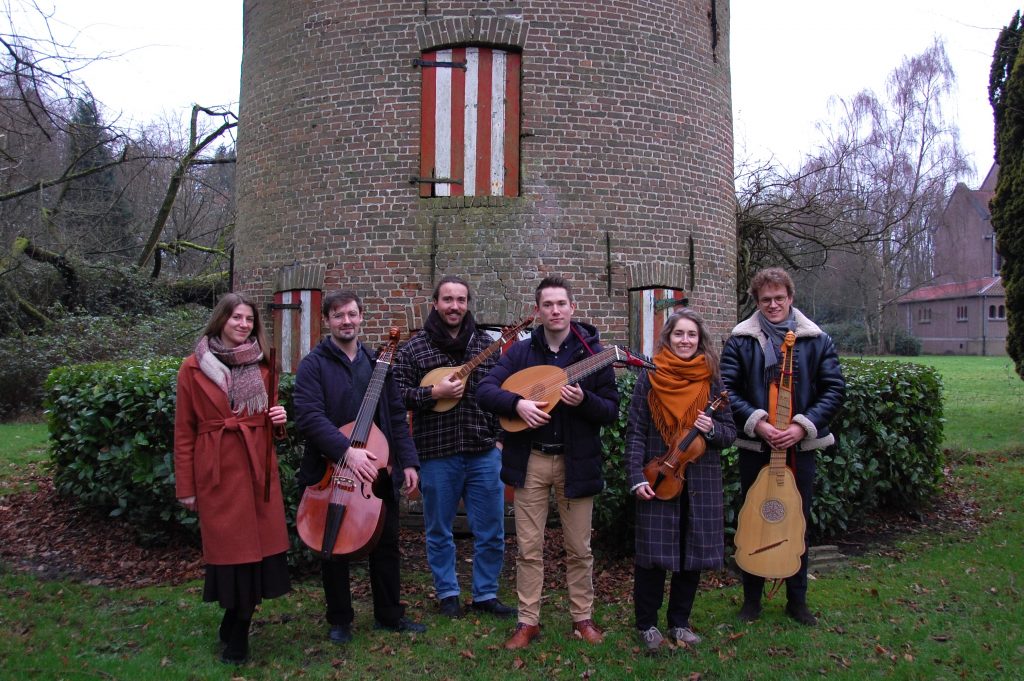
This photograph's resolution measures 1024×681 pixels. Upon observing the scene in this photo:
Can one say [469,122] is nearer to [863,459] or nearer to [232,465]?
[863,459]

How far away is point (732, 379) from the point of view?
473cm

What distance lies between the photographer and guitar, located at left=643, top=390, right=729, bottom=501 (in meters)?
4.26

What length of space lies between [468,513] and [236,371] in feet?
5.51

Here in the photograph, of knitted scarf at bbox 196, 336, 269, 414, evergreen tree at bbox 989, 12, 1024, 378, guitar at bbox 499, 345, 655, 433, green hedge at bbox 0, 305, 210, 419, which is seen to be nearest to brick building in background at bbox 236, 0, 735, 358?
guitar at bbox 499, 345, 655, 433

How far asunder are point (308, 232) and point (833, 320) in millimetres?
45530

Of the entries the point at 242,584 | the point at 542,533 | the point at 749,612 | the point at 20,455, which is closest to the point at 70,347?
the point at 20,455

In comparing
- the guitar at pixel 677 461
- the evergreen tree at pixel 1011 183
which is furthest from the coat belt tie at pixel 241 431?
the evergreen tree at pixel 1011 183

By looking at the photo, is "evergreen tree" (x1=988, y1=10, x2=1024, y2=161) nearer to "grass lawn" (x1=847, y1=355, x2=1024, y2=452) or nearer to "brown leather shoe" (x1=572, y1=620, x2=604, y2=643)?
"grass lawn" (x1=847, y1=355, x2=1024, y2=452)

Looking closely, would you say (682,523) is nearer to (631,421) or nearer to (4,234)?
(631,421)

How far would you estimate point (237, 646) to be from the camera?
14.2ft

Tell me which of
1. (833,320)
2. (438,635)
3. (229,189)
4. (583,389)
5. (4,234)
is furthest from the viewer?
(833,320)

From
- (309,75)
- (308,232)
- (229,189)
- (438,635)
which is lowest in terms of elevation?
(438,635)

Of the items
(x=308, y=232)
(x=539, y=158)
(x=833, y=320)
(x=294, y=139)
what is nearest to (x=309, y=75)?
(x=294, y=139)

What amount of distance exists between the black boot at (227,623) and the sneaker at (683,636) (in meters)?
2.40
